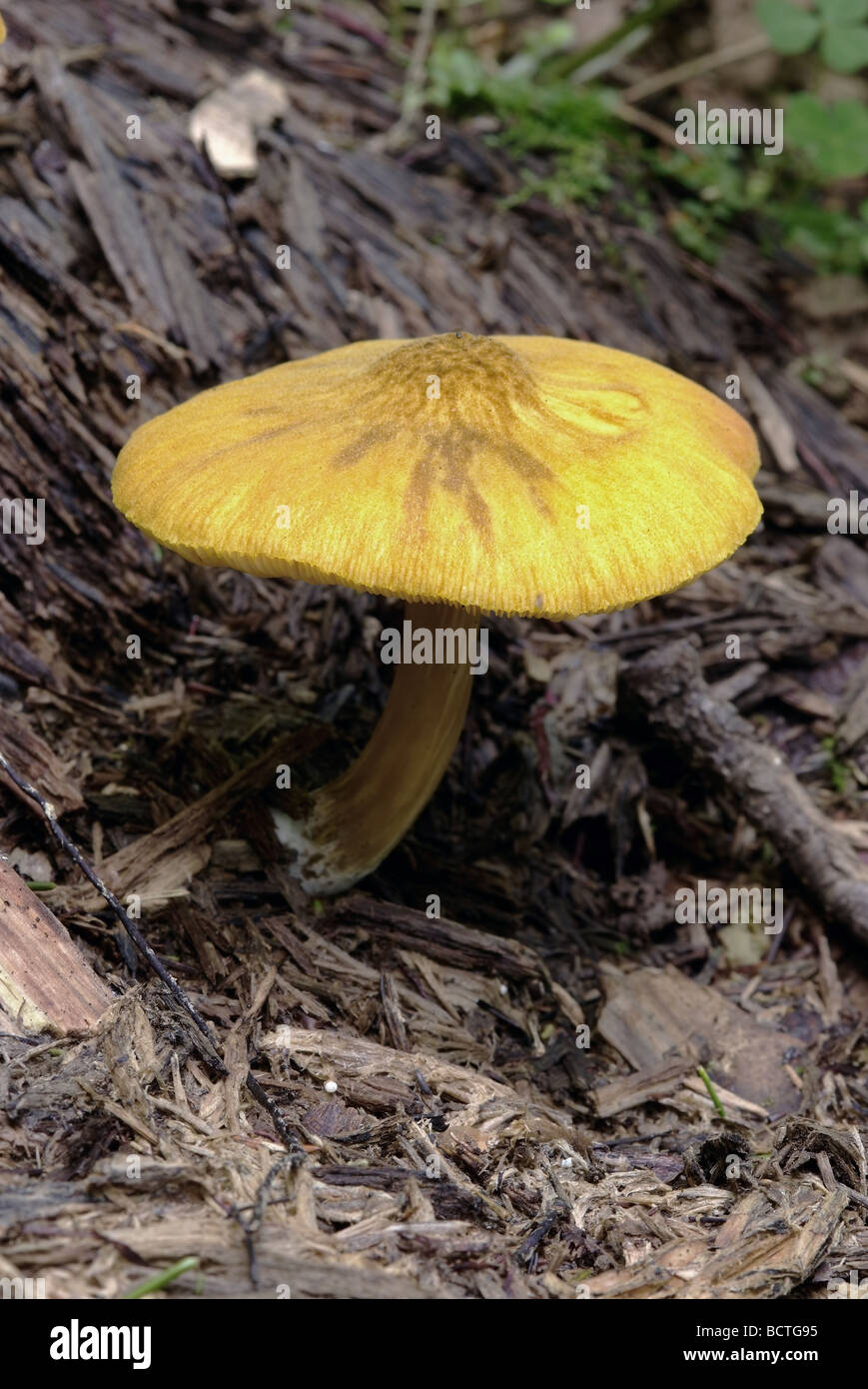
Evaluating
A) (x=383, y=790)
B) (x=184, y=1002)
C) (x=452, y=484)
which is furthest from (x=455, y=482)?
(x=184, y=1002)

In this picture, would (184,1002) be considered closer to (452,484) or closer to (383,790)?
(383,790)

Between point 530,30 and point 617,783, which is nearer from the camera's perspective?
point 617,783

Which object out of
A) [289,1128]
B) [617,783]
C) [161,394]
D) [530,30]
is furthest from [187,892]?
[530,30]

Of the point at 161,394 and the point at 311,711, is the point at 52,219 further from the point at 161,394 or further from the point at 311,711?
the point at 311,711

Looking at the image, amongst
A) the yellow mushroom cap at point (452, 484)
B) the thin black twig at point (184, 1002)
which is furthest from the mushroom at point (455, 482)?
the thin black twig at point (184, 1002)

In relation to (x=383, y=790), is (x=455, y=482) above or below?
above

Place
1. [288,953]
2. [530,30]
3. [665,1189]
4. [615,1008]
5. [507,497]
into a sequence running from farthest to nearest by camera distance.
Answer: [530,30] → [615,1008] → [288,953] → [665,1189] → [507,497]

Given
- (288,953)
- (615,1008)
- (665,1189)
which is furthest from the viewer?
(615,1008)
